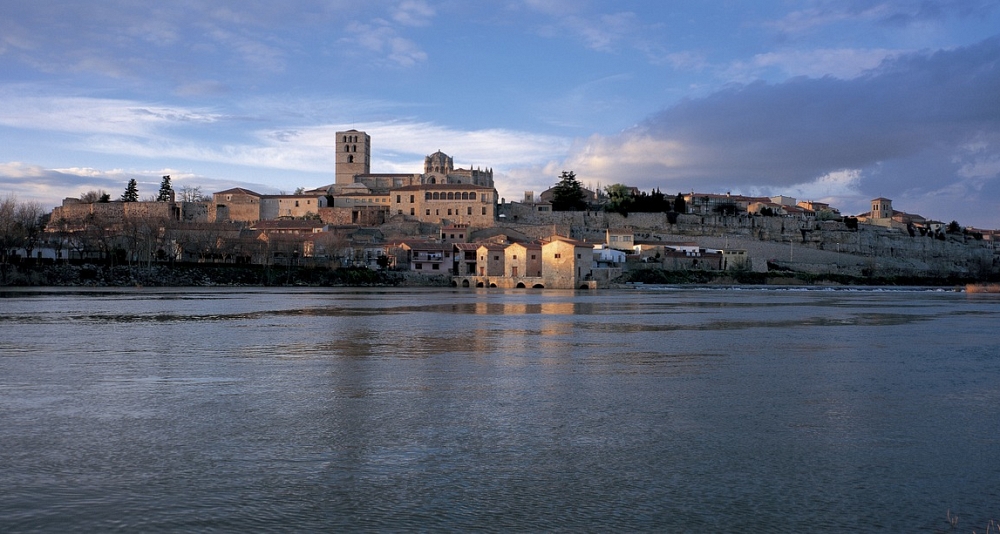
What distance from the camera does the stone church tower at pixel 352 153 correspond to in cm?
8406

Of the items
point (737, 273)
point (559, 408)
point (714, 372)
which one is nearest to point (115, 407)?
point (559, 408)

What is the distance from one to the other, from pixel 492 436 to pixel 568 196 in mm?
66426

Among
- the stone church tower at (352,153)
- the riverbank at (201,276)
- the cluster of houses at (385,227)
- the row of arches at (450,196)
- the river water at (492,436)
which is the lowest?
the river water at (492,436)

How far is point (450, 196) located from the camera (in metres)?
67.2

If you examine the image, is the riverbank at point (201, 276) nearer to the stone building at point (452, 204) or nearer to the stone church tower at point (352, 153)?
the stone building at point (452, 204)

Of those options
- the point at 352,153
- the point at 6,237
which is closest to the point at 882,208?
the point at 352,153

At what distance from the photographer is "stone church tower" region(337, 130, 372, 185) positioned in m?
84.1

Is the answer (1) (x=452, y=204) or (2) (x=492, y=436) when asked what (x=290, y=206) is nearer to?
(1) (x=452, y=204)

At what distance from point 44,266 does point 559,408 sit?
144 ft

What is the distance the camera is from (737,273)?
6003cm

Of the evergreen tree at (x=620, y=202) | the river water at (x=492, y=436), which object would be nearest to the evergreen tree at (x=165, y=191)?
the evergreen tree at (x=620, y=202)

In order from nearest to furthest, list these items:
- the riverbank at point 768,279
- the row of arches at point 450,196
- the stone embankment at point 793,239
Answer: the riverbank at point 768,279 → the row of arches at point 450,196 → the stone embankment at point 793,239

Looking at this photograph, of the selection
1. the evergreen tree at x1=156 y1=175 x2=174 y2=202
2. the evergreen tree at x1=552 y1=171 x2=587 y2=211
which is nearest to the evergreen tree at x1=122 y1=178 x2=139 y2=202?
the evergreen tree at x1=156 y1=175 x2=174 y2=202

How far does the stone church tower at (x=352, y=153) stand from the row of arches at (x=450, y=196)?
737 inches
